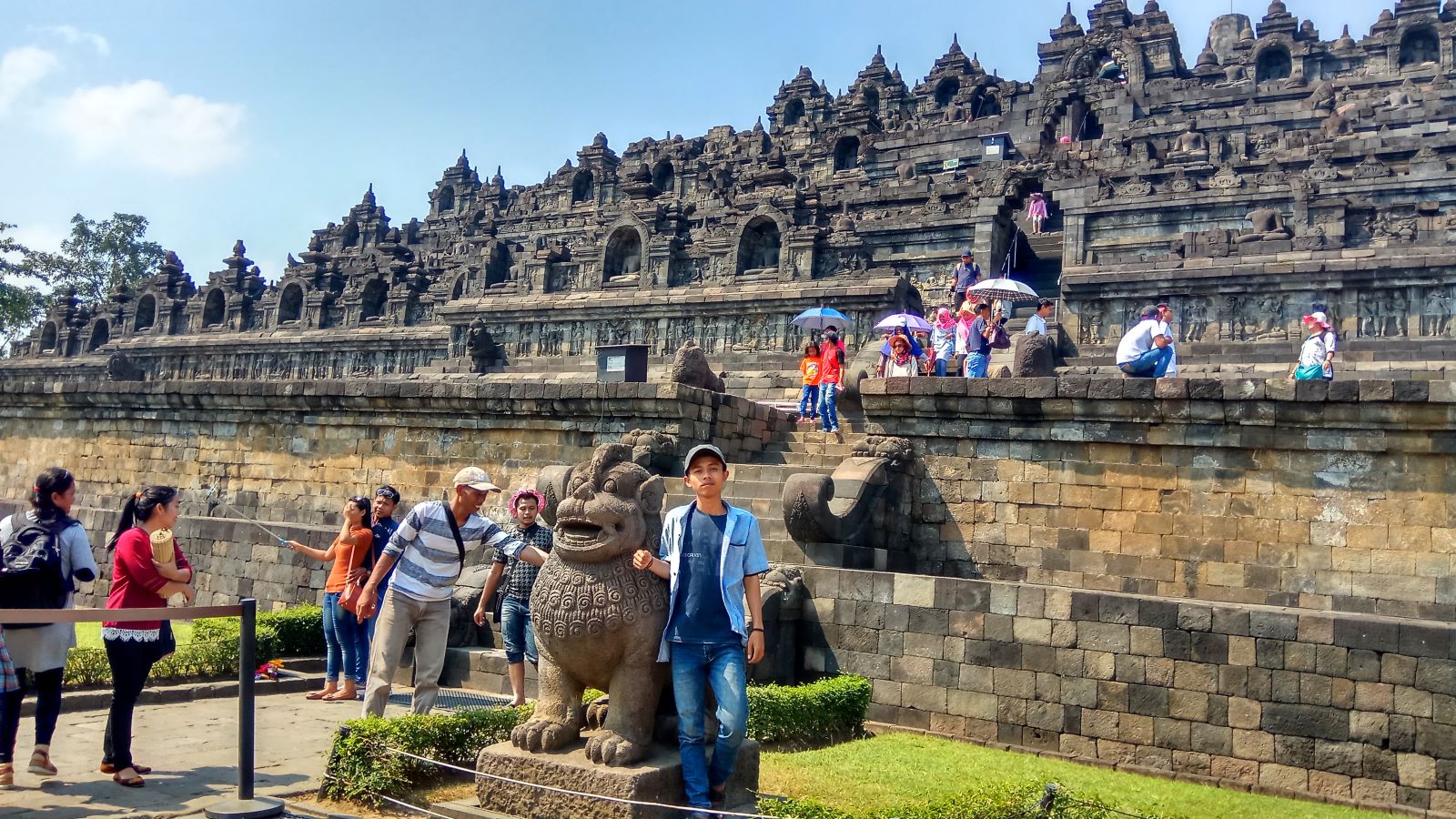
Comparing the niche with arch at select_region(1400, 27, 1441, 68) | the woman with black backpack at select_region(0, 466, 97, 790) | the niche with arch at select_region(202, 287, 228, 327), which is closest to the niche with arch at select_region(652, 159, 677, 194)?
the niche with arch at select_region(202, 287, 228, 327)

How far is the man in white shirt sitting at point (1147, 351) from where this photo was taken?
39.9 ft

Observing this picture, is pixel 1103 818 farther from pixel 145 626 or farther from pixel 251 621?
pixel 145 626

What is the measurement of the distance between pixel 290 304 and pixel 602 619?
1442 inches

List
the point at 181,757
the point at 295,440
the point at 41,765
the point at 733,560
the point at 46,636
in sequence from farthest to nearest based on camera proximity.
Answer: the point at 295,440 → the point at 181,757 → the point at 46,636 → the point at 41,765 → the point at 733,560

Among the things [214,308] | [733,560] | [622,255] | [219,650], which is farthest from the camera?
[214,308]

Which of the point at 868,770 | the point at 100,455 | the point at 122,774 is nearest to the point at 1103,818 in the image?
the point at 868,770

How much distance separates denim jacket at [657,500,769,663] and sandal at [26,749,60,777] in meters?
3.48

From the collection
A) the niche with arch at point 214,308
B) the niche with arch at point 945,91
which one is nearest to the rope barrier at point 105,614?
the niche with arch at point 214,308

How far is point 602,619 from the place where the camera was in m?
5.41

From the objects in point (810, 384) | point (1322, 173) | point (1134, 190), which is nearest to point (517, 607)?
point (810, 384)

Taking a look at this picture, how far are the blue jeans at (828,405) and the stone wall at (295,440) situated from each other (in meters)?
1.00

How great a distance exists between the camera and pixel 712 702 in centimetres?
551

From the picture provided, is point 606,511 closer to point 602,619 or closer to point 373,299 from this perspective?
point 602,619

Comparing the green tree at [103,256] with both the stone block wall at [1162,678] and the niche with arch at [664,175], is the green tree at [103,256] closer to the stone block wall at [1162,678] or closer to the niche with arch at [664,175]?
the niche with arch at [664,175]
